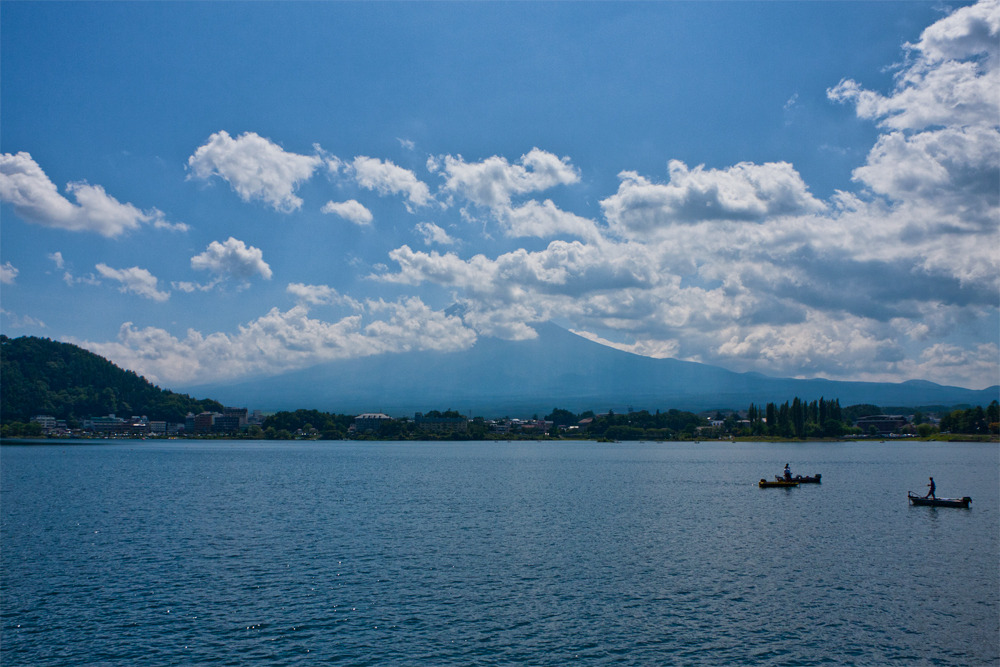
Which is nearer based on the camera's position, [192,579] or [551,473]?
[192,579]

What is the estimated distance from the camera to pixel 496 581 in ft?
115

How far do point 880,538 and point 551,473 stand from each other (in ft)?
217

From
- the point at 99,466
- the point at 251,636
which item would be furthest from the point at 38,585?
the point at 99,466

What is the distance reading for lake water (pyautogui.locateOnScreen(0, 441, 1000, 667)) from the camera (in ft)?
84.9

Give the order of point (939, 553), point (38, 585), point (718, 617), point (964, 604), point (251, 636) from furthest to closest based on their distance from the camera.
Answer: point (939, 553), point (38, 585), point (964, 604), point (718, 617), point (251, 636)

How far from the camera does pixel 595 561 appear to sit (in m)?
40.2

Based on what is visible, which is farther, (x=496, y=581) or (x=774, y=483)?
(x=774, y=483)

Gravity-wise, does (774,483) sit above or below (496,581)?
below

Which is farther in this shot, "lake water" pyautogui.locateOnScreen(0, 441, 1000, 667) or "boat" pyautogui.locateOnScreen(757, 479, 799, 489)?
"boat" pyautogui.locateOnScreen(757, 479, 799, 489)

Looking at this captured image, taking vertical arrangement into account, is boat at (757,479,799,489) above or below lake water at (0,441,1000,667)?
below

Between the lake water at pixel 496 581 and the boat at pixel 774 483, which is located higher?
the lake water at pixel 496 581

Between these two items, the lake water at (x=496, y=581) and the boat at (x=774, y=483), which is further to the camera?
the boat at (x=774, y=483)

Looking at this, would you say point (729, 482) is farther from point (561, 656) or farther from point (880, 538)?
point (561, 656)

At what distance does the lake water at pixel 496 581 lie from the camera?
25891 millimetres
